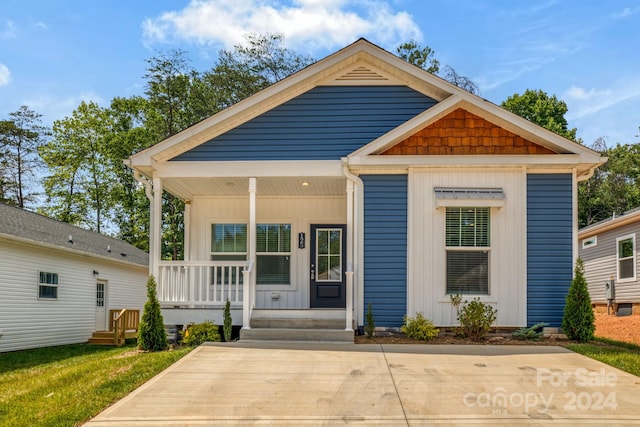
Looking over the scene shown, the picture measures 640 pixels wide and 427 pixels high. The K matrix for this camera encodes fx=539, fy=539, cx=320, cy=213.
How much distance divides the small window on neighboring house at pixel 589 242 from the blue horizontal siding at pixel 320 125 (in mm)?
11375

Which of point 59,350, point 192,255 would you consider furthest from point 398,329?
point 59,350

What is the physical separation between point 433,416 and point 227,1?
15.8 metres

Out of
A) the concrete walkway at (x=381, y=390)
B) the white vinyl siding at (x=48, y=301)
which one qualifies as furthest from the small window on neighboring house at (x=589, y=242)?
the white vinyl siding at (x=48, y=301)

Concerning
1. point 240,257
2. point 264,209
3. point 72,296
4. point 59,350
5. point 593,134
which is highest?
point 593,134

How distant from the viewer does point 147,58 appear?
25469 mm

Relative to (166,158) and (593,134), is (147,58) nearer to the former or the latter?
(166,158)

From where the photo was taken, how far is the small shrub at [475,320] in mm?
8898

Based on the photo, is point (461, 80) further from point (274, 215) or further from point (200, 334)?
point (200, 334)

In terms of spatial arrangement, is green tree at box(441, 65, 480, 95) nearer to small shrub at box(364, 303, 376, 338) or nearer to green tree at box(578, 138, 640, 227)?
green tree at box(578, 138, 640, 227)

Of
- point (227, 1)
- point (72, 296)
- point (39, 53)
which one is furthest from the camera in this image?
point (39, 53)

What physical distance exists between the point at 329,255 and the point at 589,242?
11.7 meters

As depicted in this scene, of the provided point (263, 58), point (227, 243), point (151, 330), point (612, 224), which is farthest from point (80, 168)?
point (612, 224)

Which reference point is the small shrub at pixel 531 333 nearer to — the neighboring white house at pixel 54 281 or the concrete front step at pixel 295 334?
the concrete front step at pixel 295 334

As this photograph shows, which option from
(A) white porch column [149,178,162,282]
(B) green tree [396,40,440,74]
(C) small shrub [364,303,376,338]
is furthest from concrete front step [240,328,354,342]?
(B) green tree [396,40,440,74]
